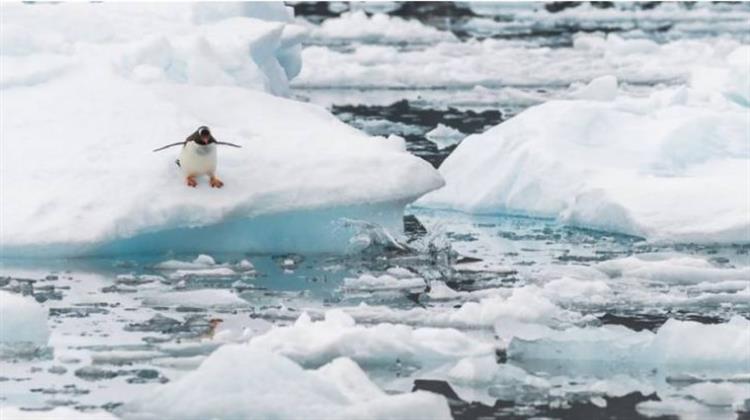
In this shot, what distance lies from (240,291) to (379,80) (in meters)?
13.9

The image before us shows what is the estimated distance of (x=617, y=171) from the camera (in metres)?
12.0

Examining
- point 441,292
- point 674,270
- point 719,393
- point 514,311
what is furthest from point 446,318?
point 674,270

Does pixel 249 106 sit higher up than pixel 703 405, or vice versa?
pixel 249 106

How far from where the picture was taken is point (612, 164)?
1217 cm

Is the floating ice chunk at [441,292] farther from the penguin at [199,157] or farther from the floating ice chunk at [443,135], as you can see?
the floating ice chunk at [443,135]

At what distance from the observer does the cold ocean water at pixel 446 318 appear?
7.16 m

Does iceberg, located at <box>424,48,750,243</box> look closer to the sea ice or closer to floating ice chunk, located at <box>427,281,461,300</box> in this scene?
the sea ice

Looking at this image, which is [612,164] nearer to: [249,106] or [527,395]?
[249,106]

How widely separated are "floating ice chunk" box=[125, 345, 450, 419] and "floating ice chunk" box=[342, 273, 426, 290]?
256 cm

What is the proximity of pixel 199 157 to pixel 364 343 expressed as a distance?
2659mm

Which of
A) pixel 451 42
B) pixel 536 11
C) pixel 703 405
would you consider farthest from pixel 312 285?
pixel 536 11

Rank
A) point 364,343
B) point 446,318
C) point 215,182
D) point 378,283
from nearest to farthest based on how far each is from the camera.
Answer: point 364,343 < point 446,318 < point 378,283 < point 215,182

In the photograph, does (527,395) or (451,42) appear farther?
(451,42)

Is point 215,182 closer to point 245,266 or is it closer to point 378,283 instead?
point 245,266
